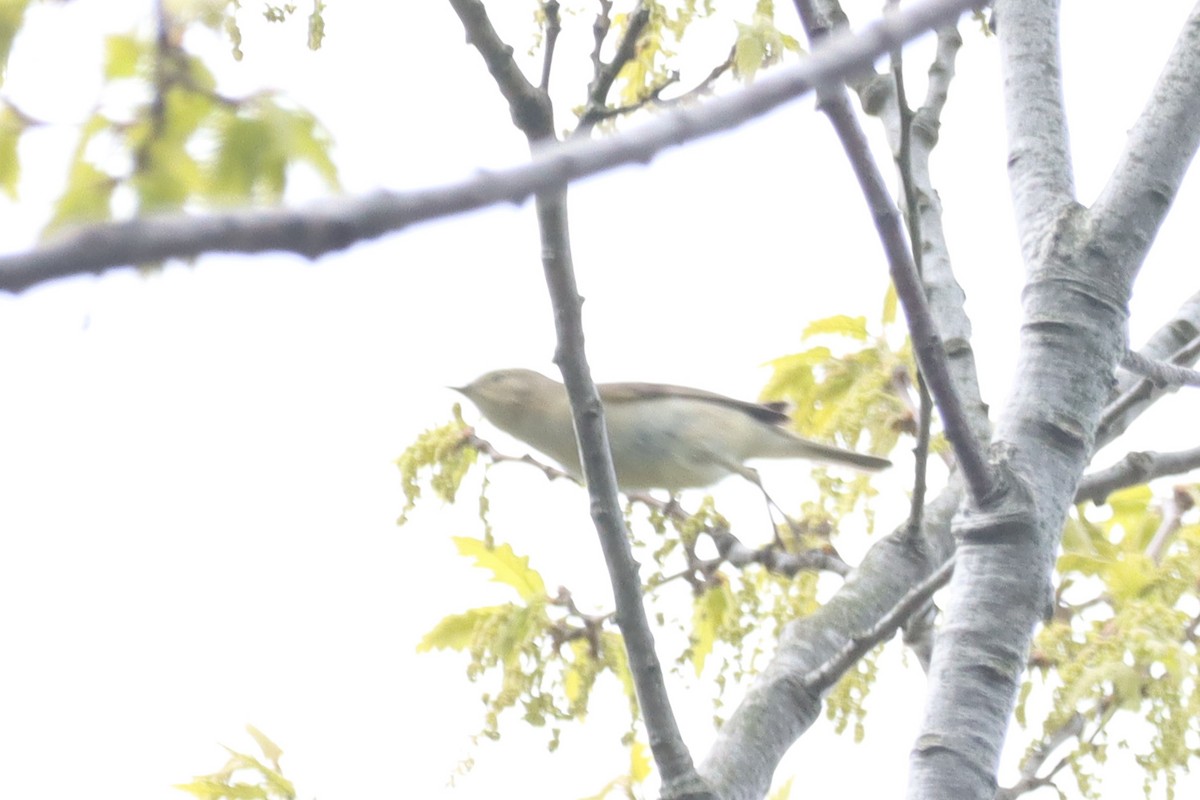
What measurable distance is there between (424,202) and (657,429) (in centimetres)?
424

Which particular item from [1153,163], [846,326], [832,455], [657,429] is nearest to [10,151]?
[1153,163]

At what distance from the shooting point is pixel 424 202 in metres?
0.86

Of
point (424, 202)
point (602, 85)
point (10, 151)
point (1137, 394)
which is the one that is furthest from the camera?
point (1137, 394)

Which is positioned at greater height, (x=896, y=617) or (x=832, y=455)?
(x=832, y=455)

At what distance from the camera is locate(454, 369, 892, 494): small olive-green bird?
4996 mm

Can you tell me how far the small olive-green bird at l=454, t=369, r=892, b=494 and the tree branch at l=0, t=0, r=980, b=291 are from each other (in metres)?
3.73

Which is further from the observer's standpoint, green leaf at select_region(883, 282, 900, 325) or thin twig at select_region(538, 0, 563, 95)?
green leaf at select_region(883, 282, 900, 325)

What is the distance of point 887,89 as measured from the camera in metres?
4.17

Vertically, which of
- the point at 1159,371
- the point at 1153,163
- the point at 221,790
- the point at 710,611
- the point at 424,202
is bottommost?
the point at 424,202

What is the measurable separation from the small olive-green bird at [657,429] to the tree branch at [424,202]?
12.3 ft

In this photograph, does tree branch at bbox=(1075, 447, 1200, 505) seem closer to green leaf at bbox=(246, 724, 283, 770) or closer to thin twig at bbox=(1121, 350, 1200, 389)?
thin twig at bbox=(1121, 350, 1200, 389)

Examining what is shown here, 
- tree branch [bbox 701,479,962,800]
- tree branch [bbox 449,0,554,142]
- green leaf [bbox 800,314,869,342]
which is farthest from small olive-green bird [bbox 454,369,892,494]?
tree branch [bbox 449,0,554,142]

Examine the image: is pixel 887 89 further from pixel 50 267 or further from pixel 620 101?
pixel 50 267

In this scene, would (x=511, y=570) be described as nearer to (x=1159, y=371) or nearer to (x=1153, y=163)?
(x=1159, y=371)
